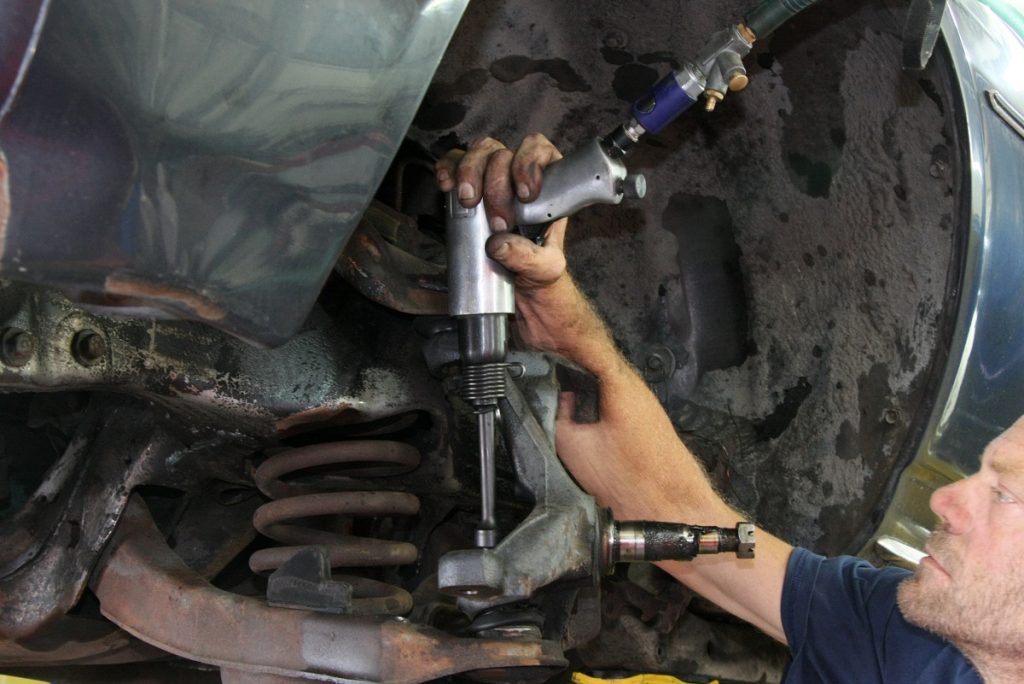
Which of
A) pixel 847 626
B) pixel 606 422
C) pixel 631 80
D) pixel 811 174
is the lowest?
pixel 847 626

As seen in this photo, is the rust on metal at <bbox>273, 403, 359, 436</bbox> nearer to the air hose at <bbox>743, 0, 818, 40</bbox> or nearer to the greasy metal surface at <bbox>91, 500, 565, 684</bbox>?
the greasy metal surface at <bbox>91, 500, 565, 684</bbox>

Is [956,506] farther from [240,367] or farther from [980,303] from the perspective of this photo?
[240,367]

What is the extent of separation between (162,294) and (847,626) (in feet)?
3.20

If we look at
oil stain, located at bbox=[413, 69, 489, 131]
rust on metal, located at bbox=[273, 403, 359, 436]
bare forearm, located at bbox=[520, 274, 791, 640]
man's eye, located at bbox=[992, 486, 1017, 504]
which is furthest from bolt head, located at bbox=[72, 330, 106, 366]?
man's eye, located at bbox=[992, 486, 1017, 504]

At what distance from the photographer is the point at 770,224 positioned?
4.86 ft

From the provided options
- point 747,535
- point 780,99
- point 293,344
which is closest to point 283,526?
point 293,344

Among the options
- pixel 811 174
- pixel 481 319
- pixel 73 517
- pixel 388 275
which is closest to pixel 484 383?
pixel 481 319

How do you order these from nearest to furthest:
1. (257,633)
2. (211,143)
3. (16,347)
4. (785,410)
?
1. (211,143)
2. (16,347)
3. (257,633)
4. (785,410)

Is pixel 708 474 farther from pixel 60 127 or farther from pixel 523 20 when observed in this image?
pixel 60 127

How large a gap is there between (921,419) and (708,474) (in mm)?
285

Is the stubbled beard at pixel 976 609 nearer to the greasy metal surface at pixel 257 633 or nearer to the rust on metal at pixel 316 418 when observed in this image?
the greasy metal surface at pixel 257 633

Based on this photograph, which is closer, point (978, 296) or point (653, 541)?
point (653, 541)

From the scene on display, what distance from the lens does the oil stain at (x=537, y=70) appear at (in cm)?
135

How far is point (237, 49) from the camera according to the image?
66 centimetres
